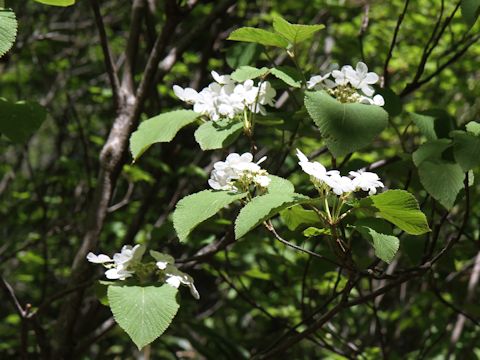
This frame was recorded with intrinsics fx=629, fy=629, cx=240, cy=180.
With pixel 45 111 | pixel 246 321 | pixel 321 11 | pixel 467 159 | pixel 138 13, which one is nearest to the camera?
pixel 467 159

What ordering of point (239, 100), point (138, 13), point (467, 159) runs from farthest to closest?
point (138, 13) < point (239, 100) < point (467, 159)

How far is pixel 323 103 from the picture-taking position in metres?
1.34

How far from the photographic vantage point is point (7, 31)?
122 cm

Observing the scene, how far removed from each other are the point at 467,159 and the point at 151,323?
0.74 metres

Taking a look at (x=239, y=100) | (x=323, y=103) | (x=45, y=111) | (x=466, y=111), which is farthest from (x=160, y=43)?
(x=466, y=111)

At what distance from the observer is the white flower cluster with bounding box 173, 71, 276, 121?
146cm

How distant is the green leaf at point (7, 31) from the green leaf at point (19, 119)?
379mm

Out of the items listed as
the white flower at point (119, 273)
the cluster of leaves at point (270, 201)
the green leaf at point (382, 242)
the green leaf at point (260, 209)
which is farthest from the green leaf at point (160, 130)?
the green leaf at point (382, 242)

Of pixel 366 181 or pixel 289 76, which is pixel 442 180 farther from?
pixel 289 76

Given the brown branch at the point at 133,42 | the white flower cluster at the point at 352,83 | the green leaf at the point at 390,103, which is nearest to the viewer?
the white flower cluster at the point at 352,83

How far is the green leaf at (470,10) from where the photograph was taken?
1445mm

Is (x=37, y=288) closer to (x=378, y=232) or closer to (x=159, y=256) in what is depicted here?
(x=159, y=256)

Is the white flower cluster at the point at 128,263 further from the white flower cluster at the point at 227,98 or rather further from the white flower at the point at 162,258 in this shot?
the white flower cluster at the point at 227,98

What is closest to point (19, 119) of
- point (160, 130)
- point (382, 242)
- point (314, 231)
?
point (160, 130)
